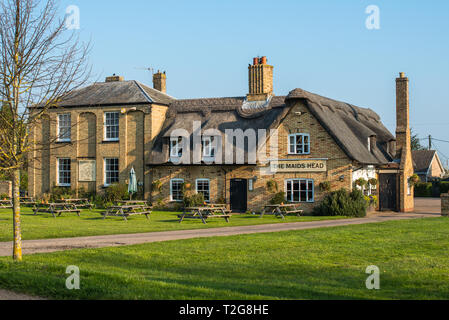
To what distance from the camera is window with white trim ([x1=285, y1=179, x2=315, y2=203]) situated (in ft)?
101

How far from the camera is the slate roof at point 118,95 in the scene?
117ft

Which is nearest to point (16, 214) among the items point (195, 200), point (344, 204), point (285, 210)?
point (285, 210)

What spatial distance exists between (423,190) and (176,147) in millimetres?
33937

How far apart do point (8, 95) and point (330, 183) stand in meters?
21.4

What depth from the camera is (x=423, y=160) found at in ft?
238

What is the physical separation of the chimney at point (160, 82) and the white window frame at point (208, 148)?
9803 millimetres

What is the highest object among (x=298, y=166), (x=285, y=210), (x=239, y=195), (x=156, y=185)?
(x=298, y=166)

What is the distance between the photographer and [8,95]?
11.7 m

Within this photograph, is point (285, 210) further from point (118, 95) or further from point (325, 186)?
point (118, 95)

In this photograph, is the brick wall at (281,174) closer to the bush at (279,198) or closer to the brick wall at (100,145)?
the bush at (279,198)

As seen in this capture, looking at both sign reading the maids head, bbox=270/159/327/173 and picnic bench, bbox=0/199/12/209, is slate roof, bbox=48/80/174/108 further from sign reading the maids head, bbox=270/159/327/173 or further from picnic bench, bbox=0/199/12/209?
sign reading the maids head, bbox=270/159/327/173

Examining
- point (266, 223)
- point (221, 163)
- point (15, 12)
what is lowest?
point (266, 223)
